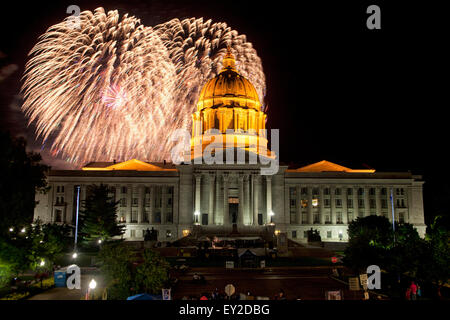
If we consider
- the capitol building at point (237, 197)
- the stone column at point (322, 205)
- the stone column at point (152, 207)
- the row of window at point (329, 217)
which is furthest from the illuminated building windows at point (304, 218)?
the stone column at point (152, 207)

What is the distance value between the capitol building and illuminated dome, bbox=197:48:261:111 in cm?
1217

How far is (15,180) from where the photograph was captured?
40969 mm

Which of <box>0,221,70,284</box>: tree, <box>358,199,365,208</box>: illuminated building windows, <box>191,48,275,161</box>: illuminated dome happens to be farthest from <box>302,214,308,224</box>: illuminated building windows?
<box>0,221,70,284</box>: tree

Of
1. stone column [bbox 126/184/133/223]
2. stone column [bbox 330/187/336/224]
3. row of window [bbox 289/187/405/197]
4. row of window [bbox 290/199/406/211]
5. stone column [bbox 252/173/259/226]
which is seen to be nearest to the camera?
stone column [bbox 252/173/259/226]

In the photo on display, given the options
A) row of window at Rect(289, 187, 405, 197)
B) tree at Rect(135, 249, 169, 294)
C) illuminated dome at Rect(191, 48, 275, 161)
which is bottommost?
tree at Rect(135, 249, 169, 294)

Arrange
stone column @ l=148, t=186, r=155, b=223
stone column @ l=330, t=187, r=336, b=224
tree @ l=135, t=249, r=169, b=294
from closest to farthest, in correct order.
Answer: tree @ l=135, t=249, r=169, b=294
stone column @ l=148, t=186, r=155, b=223
stone column @ l=330, t=187, r=336, b=224

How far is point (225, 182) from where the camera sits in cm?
8038

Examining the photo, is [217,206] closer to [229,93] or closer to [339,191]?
[339,191]

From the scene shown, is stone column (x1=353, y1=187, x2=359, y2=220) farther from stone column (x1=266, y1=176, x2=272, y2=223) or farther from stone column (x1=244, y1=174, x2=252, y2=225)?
stone column (x1=244, y1=174, x2=252, y2=225)

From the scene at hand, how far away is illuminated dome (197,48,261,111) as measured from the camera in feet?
313

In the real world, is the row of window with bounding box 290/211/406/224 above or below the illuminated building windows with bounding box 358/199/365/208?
below
